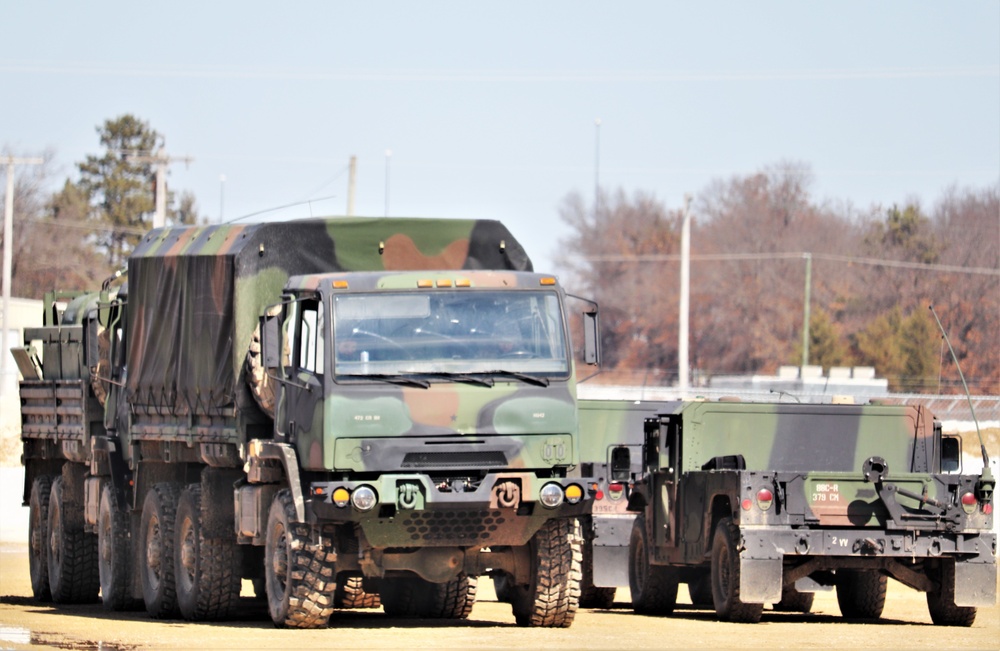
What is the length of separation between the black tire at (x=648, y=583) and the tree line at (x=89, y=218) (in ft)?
222

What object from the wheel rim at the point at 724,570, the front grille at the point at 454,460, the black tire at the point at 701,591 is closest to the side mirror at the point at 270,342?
the front grille at the point at 454,460

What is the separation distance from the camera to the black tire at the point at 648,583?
824 inches

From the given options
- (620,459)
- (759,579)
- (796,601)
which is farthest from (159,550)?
(796,601)

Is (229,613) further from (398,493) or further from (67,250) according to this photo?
(67,250)

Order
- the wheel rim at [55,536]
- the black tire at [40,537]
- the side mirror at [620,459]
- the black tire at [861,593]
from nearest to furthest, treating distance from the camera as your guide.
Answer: the side mirror at [620,459] → the black tire at [861,593] → the wheel rim at [55,536] → the black tire at [40,537]

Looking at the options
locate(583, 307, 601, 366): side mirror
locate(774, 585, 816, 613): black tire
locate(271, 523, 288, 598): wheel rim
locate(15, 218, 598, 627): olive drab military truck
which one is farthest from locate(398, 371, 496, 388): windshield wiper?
locate(774, 585, 816, 613): black tire

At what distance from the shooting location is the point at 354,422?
15430mm

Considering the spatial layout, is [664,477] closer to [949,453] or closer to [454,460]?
[949,453]

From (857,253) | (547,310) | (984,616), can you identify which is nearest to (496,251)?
(547,310)

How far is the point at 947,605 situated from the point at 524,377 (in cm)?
516

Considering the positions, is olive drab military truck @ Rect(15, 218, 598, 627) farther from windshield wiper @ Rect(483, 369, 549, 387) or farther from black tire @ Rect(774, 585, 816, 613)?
black tire @ Rect(774, 585, 816, 613)

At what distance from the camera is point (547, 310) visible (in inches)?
630

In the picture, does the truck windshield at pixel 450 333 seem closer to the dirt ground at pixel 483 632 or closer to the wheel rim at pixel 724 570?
the dirt ground at pixel 483 632

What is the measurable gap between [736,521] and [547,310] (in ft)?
10.2
